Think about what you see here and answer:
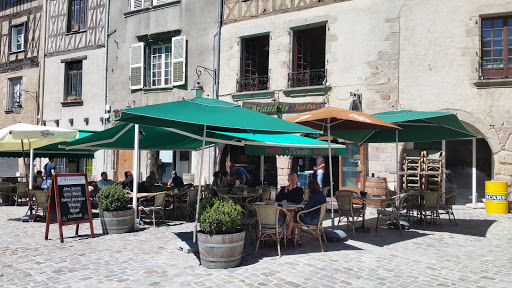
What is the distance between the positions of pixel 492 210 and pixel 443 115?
4068 mm

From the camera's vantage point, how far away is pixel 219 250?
495 centimetres

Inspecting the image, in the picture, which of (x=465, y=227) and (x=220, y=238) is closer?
(x=220, y=238)

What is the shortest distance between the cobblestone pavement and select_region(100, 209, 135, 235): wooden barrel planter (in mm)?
180

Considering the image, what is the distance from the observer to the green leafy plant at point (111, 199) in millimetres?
7082

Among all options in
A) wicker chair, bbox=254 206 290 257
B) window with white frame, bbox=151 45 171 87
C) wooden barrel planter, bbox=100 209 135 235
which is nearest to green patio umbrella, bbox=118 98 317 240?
wicker chair, bbox=254 206 290 257

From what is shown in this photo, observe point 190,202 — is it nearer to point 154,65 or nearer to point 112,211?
point 112,211

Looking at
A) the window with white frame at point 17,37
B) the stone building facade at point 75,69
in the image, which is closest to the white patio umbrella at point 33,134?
the stone building facade at point 75,69

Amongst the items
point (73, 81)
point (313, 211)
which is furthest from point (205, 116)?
point (73, 81)

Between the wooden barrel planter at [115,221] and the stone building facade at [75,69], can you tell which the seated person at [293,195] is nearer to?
the wooden barrel planter at [115,221]

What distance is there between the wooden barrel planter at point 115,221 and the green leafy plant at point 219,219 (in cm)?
247

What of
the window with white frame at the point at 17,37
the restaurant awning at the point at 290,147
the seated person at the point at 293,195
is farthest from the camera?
the window with white frame at the point at 17,37

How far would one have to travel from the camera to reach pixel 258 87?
44.0 feet

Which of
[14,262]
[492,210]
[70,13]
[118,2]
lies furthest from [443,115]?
[70,13]

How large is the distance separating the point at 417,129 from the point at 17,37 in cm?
1768
